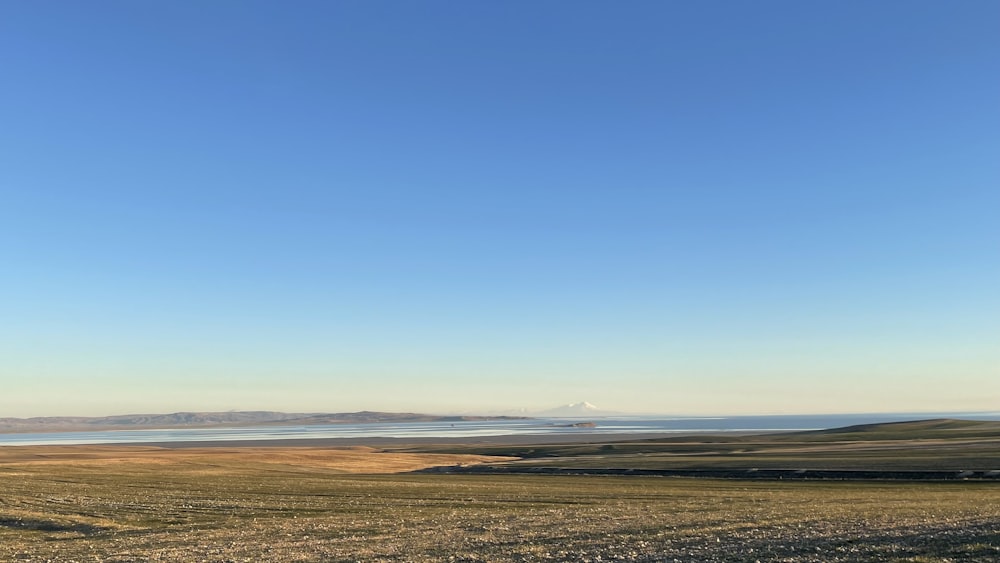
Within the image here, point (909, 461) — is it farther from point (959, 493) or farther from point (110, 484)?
point (110, 484)

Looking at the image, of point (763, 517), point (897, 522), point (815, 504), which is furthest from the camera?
point (815, 504)

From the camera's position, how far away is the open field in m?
20.1

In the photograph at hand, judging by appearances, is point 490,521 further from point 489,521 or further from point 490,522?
point 490,522

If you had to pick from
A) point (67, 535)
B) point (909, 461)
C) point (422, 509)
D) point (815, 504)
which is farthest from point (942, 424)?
point (67, 535)

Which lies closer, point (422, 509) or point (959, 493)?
point (422, 509)

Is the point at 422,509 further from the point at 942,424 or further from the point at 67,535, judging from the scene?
the point at 942,424

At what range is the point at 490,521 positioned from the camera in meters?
28.2

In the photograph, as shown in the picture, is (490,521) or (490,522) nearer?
(490,522)

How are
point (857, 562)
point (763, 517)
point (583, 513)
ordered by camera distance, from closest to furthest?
point (857, 562) → point (763, 517) → point (583, 513)

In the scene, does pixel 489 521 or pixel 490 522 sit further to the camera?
pixel 489 521

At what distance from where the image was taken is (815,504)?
33250mm

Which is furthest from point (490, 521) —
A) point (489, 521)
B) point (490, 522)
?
point (490, 522)

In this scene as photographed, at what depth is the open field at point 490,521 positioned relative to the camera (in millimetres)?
20078

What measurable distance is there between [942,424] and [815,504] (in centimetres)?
15441
